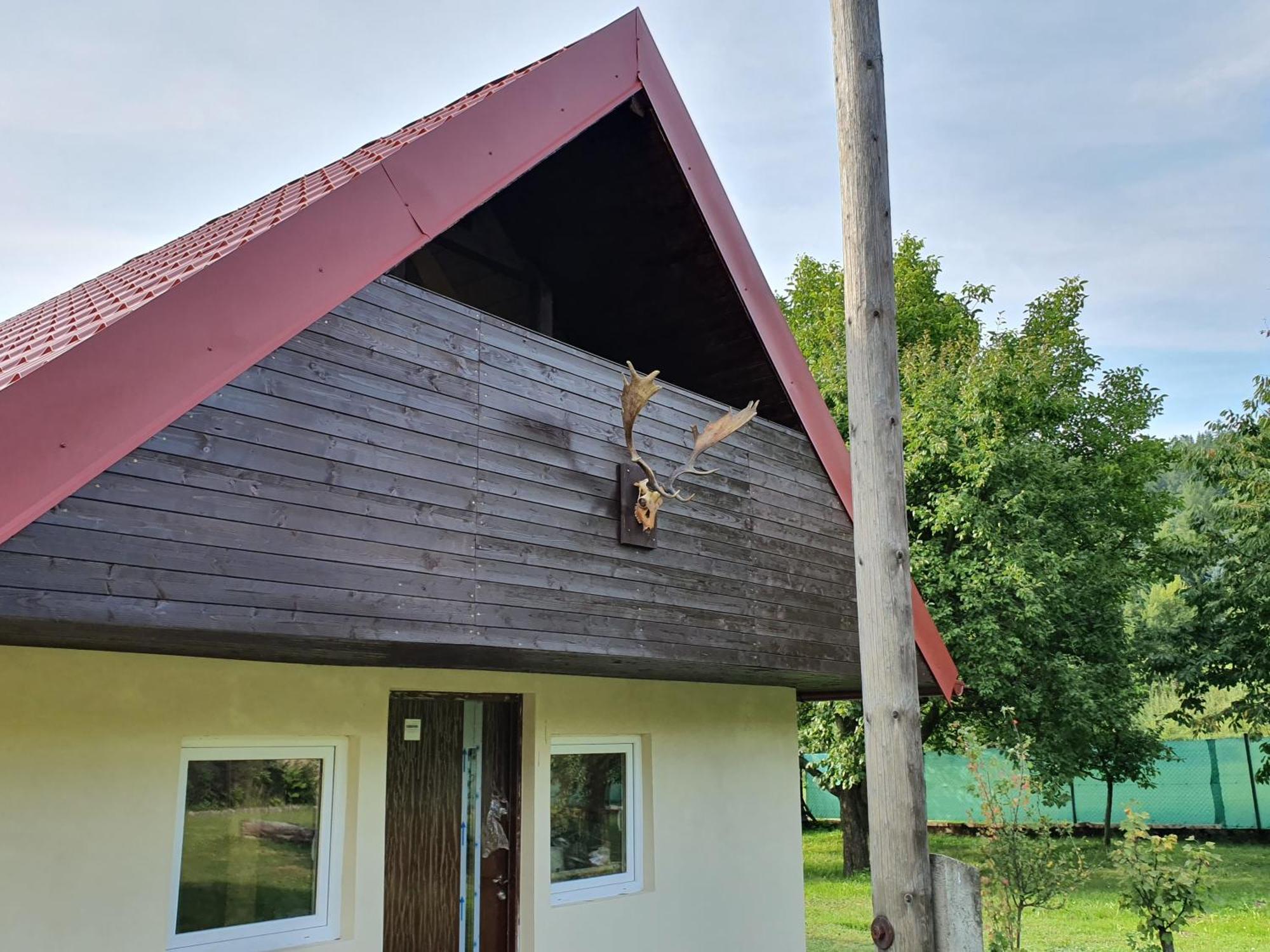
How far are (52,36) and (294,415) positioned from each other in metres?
6.00

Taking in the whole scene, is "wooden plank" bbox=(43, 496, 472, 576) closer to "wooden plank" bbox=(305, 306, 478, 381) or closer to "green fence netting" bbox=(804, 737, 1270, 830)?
"wooden plank" bbox=(305, 306, 478, 381)

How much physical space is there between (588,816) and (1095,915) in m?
7.63

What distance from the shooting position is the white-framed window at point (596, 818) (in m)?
6.49

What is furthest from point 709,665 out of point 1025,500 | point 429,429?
point 1025,500

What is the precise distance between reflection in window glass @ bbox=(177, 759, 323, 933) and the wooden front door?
594mm

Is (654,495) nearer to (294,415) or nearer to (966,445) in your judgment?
(294,415)

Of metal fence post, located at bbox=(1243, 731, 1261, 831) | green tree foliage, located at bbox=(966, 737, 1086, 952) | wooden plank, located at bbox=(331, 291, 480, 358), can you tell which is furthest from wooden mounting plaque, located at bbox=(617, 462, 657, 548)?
metal fence post, located at bbox=(1243, 731, 1261, 831)

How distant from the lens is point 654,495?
5.19 metres

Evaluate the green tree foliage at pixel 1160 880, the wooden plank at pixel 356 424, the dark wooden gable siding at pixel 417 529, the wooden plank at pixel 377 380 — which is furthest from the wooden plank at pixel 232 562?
the green tree foliage at pixel 1160 880

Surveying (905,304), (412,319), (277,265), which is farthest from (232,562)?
(905,304)

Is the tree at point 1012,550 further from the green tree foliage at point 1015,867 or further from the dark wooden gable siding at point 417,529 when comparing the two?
the dark wooden gable siding at point 417,529

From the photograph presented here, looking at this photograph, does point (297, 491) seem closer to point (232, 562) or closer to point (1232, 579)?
point (232, 562)

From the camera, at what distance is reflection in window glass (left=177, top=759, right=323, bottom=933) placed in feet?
15.5

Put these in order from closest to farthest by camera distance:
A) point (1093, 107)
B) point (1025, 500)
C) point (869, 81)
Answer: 1. point (869, 81)
2. point (1093, 107)
3. point (1025, 500)
